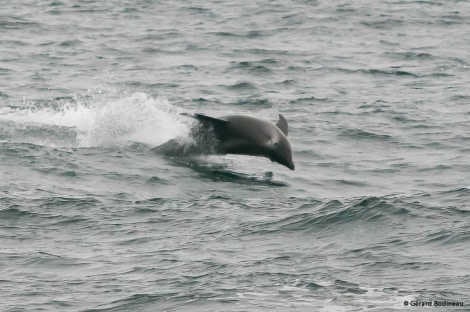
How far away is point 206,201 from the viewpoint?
18.0 metres

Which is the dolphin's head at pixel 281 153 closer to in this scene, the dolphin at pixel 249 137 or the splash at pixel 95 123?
the dolphin at pixel 249 137

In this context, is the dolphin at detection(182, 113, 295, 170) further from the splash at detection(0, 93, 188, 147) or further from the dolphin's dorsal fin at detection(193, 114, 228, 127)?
the splash at detection(0, 93, 188, 147)

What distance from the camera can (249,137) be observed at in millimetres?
20375

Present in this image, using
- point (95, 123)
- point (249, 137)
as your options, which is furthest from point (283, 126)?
point (95, 123)

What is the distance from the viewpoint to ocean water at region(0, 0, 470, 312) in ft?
45.4

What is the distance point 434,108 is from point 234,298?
14.0 meters

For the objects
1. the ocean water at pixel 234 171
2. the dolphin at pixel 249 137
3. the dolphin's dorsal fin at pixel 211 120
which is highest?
the dolphin's dorsal fin at pixel 211 120

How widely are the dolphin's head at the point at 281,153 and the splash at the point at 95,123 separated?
241 centimetres

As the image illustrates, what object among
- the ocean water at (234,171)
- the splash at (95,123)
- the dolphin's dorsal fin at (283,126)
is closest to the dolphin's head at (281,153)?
the ocean water at (234,171)

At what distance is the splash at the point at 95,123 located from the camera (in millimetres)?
22297

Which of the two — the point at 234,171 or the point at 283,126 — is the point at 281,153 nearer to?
the point at 234,171

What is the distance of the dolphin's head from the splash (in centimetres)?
241

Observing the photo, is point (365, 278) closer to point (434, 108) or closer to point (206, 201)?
point (206, 201)

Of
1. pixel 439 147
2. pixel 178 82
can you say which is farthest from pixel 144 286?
pixel 178 82
